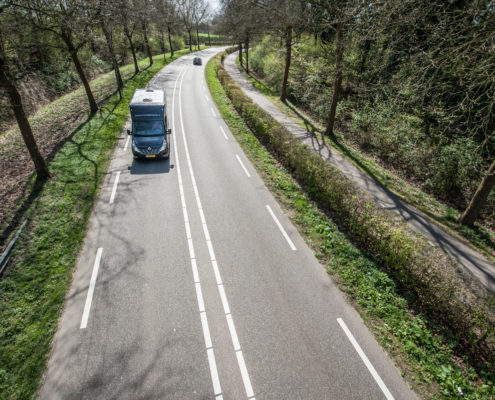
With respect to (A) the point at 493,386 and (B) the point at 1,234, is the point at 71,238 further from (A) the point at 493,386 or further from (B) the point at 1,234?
(A) the point at 493,386

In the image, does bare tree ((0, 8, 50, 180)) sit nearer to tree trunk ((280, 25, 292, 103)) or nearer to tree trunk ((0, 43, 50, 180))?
tree trunk ((0, 43, 50, 180))

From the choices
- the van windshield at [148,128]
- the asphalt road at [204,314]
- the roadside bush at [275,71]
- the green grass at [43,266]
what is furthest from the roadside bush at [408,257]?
the roadside bush at [275,71]

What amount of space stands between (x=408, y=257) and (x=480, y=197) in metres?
5.70

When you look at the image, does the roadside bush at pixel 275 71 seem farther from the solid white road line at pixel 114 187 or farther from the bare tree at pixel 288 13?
the solid white road line at pixel 114 187

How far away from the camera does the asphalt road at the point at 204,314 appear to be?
527 cm

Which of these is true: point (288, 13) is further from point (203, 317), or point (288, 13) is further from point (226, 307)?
point (203, 317)

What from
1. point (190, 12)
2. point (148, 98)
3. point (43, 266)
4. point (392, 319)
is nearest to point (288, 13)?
point (148, 98)

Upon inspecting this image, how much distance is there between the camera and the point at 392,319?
658cm

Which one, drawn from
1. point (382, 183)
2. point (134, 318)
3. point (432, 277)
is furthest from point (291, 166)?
point (134, 318)

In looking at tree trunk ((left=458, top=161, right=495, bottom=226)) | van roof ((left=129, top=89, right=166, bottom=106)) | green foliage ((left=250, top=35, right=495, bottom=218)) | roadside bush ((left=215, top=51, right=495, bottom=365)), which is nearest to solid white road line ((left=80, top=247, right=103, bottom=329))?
roadside bush ((left=215, top=51, right=495, bottom=365))

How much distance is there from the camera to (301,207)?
35.0 feet

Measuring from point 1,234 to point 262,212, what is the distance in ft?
30.9

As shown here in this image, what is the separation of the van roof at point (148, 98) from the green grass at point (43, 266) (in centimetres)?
357

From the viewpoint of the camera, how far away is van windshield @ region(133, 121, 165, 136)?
1393 cm
